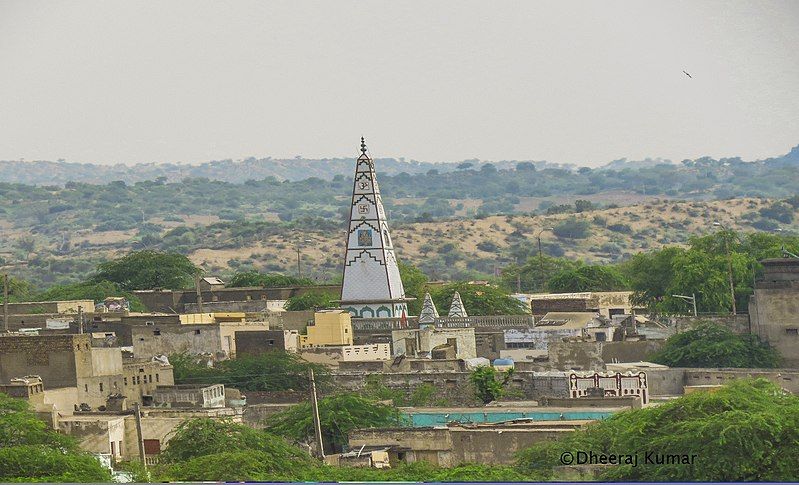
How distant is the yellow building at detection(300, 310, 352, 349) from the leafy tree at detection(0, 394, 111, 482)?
1207 centimetres

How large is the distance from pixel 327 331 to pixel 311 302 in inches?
309

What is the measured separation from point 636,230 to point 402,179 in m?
38.3

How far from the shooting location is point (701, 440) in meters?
24.6

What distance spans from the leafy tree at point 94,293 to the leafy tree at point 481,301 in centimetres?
665

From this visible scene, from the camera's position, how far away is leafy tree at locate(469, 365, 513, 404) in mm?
32844

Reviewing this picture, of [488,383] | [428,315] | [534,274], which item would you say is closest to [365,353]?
[428,315]

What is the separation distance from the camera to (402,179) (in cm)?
15138

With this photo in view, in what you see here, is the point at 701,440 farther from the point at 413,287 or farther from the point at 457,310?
the point at 413,287

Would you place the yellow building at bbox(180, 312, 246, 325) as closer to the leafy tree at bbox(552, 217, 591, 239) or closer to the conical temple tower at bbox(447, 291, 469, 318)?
the conical temple tower at bbox(447, 291, 469, 318)

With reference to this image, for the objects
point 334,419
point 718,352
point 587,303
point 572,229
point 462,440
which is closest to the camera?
point 462,440

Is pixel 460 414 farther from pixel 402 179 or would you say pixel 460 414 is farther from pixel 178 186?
pixel 178 186

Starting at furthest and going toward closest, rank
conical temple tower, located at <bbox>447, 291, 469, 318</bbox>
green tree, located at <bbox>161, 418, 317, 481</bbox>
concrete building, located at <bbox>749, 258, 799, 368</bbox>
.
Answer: conical temple tower, located at <bbox>447, 291, 469, 318</bbox> < concrete building, located at <bbox>749, 258, 799, 368</bbox> < green tree, located at <bbox>161, 418, 317, 481</bbox>

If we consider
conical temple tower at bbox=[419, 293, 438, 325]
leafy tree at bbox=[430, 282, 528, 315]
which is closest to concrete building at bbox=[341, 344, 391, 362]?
conical temple tower at bbox=[419, 293, 438, 325]

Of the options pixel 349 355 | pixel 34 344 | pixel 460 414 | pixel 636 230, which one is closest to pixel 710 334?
pixel 349 355
